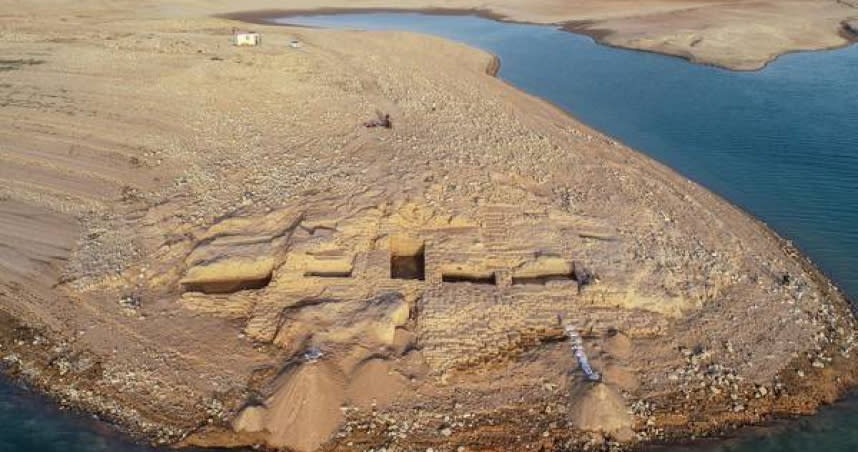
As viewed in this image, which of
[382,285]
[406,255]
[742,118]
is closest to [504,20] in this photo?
[742,118]

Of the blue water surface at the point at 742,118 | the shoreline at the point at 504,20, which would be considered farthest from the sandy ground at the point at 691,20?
the blue water surface at the point at 742,118

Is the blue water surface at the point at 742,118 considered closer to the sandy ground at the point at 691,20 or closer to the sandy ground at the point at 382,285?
the sandy ground at the point at 691,20

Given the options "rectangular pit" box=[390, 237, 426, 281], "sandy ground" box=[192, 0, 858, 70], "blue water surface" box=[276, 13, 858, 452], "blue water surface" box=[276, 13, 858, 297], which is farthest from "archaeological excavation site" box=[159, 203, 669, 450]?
"sandy ground" box=[192, 0, 858, 70]

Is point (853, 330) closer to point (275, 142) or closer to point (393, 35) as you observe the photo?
point (275, 142)

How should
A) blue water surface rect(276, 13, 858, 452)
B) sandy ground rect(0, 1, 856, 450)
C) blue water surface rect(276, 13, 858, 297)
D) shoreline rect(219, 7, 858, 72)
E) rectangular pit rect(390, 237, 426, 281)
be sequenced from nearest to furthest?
sandy ground rect(0, 1, 856, 450)
rectangular pit rect(390, 237, 426, 281)
blue water surface rect(276, 13, 858, 452)
blue water surface rect(276, 13, 858, 297)
shoreline rect(219, 7, 858, 72)

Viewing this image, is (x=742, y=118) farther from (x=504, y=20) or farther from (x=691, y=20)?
(x=504, y=20)

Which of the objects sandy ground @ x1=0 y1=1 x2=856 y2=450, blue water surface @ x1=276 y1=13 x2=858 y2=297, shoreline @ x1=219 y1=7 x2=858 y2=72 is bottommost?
sandy ground @ x1=0 y1=1 x2=856 y2=450

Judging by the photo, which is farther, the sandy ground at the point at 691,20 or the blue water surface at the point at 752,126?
the sandy ground at the point at 691,20

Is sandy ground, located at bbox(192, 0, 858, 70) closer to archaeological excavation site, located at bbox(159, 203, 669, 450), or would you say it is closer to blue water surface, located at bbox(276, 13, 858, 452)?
blue water surface, located at bbox(276, 13, 858, 452)
